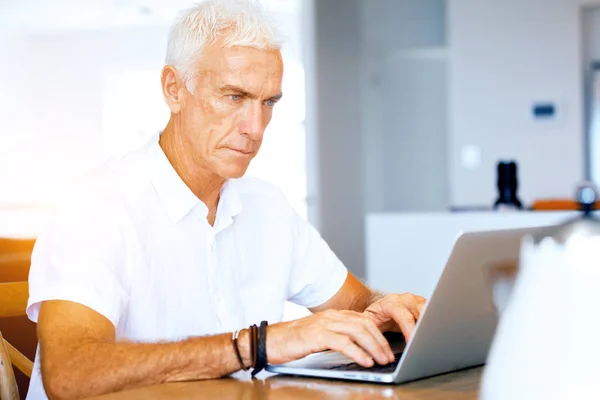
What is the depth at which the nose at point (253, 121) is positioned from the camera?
1.57 metres

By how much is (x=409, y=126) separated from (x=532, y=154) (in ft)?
3.32

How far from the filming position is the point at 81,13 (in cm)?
791

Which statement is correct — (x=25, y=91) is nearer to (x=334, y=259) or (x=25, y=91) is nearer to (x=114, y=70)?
(x=114, y=70)

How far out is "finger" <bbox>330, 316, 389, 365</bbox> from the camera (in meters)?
1.05

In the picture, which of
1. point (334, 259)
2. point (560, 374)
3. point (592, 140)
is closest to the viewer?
point (560, 374)

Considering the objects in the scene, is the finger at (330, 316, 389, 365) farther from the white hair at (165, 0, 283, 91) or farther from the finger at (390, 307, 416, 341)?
the white hair at (165, 0, 283, 91)

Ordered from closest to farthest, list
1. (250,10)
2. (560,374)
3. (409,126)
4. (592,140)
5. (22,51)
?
(560,374)
(250,10)
(592,140)
(409,126)
(22,51)

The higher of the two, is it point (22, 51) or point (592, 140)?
point (22, 51)

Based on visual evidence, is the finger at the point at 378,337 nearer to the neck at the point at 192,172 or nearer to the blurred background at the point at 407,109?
the neck at the point at 192,172

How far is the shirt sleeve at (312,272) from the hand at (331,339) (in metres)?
0.66

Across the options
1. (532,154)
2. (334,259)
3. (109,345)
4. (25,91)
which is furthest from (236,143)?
(25,91)

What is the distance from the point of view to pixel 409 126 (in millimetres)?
6387

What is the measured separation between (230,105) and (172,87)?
0.13 m

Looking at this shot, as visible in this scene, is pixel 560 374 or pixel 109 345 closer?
pixel 560 374
